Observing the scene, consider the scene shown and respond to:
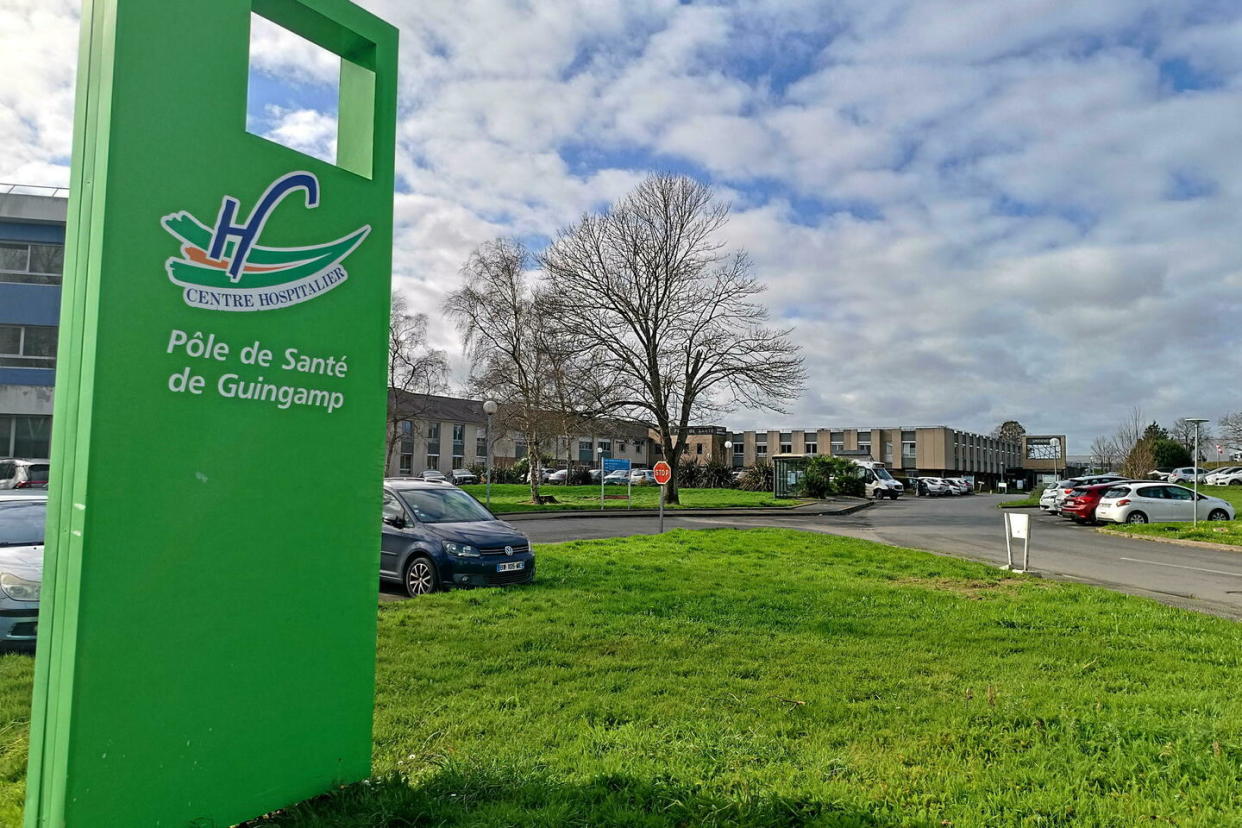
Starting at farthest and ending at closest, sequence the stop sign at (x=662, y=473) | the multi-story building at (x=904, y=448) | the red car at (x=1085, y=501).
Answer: the multi-story building at (x=904, y=448) < the red car at (x=1085, y=501) < the stop sign at (x=662, y=473)

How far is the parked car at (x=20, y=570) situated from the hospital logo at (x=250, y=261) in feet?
12.2

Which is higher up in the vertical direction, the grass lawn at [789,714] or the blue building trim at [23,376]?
the blue building trim at [23,376]

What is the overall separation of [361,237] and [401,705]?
2.99 meters

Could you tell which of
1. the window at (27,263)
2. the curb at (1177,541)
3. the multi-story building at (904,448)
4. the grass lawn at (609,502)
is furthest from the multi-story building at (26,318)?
the multi-story building at (904,448)

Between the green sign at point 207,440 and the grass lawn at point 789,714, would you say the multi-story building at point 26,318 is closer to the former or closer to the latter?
the grass lawn at point 789,714

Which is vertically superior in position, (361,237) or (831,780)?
(361,237)

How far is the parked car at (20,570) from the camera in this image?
20.4 feet

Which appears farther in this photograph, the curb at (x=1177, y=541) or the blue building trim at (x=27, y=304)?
the blue building trim at (x=27, y=304)

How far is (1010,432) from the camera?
Answer: 116688 millimetres

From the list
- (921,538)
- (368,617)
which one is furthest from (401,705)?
(921,538)

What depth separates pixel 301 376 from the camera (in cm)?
352

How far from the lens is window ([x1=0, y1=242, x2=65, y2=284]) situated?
31688mm

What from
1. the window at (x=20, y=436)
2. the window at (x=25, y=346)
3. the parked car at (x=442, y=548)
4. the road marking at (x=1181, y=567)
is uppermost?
the window at (x=25, y=346)

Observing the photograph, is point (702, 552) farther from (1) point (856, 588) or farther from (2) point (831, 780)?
(2) point (831, 780)
